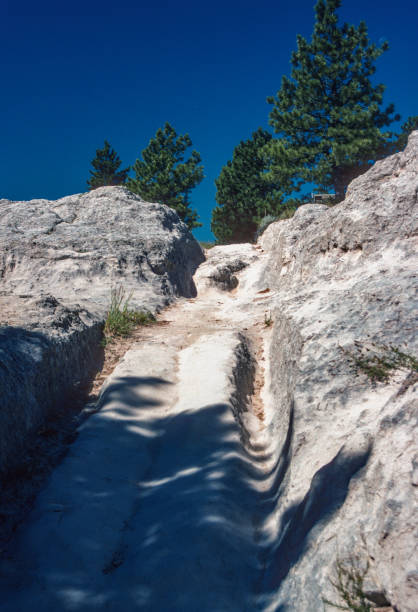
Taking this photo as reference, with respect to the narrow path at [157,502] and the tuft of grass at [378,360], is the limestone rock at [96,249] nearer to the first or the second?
the narrow path at [157,502]

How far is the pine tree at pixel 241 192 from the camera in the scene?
26.8 metres

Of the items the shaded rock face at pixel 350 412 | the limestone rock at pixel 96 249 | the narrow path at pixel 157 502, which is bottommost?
the narrow path at pixel 157 502

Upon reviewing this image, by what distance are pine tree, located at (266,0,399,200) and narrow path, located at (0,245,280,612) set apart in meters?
15.9

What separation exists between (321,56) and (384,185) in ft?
55.9

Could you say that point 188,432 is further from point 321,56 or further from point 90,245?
point 321,56

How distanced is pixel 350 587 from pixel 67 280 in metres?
8.49

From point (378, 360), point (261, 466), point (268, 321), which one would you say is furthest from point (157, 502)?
point (268, 321)

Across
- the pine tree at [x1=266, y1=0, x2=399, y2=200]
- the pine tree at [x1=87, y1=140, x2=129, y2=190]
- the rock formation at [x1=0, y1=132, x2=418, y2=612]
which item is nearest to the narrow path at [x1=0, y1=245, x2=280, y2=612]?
the rock formation at [x1=0, y1=132, x2=418, y2=612]

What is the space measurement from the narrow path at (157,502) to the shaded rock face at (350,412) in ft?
1.00

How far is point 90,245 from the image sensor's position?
10391 mm

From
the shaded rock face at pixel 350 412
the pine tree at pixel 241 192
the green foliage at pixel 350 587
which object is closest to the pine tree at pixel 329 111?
the pine tree at pixel 241 192

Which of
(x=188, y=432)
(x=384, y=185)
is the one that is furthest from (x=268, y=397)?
(x=384, y=185)

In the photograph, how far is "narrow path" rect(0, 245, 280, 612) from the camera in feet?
7.94

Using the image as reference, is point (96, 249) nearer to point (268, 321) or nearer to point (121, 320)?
point (121, 320)
